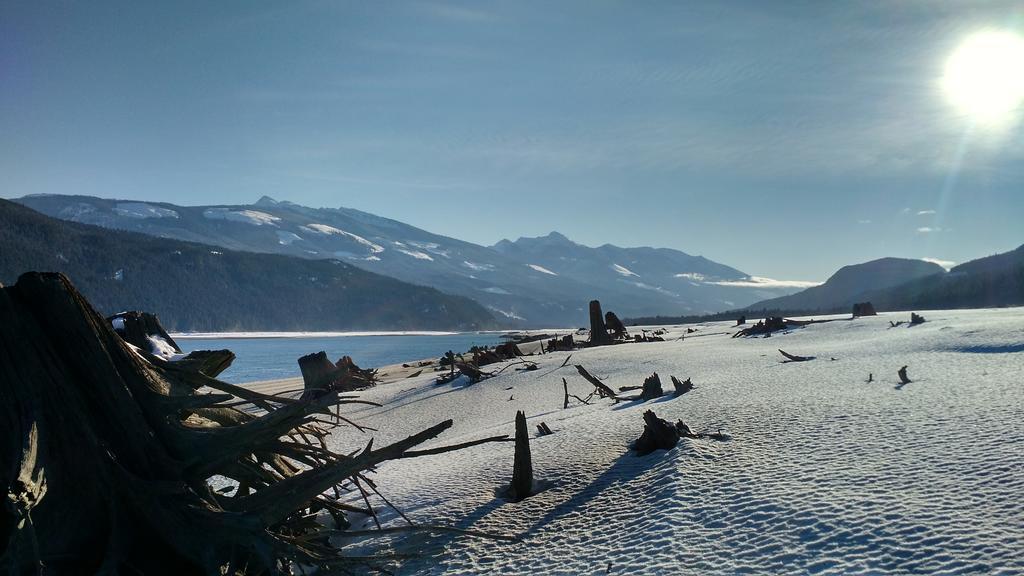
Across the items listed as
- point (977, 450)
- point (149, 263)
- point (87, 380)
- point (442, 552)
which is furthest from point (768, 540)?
point (149, 263)

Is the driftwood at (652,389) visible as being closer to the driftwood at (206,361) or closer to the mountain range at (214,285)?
the driftwood at (206,361)

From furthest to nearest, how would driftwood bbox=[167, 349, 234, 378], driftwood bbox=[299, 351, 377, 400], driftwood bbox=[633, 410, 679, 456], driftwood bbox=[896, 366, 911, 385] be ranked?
driftwood bbox=[299, 351, 377, 400] < driftwood bbox=[896, 366, 911, 385] < driftwood bbox=[633, 410, 679, 456] < driftwood bbox=[167, 349, 234, 378]

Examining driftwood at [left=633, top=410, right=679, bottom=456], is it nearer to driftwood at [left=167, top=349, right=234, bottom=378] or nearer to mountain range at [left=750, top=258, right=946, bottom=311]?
driftwood at [left=167, top=349, right=234, bottom=378]

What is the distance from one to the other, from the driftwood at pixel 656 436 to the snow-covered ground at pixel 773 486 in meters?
0.07

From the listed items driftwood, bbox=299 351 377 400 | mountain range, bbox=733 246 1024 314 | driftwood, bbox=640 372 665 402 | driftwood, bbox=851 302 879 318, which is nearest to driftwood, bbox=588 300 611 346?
driftwood, bbox=299 351 377 400

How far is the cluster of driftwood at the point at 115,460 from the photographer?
193 cm

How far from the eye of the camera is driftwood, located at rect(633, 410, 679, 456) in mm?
3188

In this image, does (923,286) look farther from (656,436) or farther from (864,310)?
(656,436)

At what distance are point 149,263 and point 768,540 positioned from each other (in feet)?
431

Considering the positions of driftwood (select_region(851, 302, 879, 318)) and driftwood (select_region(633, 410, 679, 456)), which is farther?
driftwood (select_region(851, 302, 879, 318))

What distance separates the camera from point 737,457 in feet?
9.34

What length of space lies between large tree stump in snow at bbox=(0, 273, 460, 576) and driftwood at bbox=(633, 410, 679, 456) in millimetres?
A: 1574

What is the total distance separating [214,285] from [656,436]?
443ft

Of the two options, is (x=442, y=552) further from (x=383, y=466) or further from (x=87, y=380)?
(x=383, y=466)
